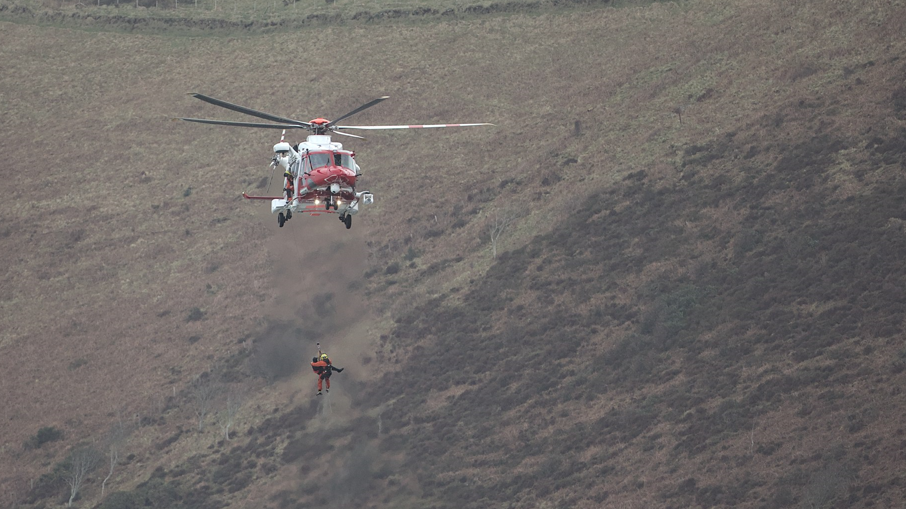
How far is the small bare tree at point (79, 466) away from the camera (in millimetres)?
69812

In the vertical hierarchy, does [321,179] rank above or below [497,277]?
above

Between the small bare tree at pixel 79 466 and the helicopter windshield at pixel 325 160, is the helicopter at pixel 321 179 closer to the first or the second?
the helicopter windshield at pixel 325 160

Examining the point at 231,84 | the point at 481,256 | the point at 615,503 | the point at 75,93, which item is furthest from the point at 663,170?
the point at 75,93

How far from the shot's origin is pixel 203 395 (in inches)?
2923

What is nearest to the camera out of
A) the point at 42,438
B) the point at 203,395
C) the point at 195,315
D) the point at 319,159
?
the point at 319,159

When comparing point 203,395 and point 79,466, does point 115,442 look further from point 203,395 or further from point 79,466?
point 203,395

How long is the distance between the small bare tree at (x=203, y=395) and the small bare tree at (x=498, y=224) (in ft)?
75.0

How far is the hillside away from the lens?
6281cm

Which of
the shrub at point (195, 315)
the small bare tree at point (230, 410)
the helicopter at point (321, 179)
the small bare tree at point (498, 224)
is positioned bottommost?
the small bare tree at point (230, 410)

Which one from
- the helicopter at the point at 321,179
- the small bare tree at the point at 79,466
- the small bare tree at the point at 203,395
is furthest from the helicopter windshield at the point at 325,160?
the small bare tree at the point at 79,466

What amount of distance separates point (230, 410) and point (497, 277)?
21234 millimetres

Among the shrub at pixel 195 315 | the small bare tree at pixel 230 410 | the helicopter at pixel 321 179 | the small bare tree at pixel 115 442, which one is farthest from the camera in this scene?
the shrub at pixel 195 315

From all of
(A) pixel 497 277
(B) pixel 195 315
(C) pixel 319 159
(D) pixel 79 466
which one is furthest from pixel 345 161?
(B) pixel 195 315

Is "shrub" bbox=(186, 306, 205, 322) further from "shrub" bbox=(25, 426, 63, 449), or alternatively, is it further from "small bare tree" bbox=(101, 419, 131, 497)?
"shrub" bbox=(25, 426, 63, 449)
